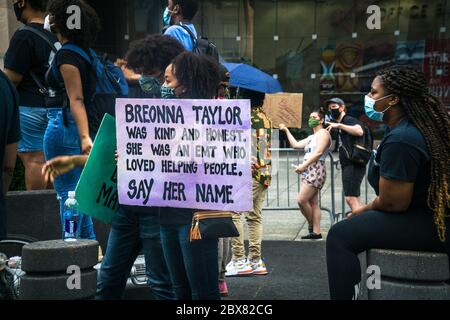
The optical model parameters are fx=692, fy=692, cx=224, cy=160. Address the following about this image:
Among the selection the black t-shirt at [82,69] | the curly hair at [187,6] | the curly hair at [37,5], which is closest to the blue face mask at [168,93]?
the black t-shirt at [82,69]

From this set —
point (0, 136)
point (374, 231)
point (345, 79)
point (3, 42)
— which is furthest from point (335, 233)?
point (345, 79)

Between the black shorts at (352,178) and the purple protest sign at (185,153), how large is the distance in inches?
175

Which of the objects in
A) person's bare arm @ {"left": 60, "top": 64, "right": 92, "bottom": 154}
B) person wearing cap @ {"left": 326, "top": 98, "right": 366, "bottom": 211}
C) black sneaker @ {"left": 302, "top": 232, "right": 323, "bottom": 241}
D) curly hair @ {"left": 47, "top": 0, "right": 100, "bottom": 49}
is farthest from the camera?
black sneaker @ {"left": 302, "top": 232, "right": 323, "bottom": 241}

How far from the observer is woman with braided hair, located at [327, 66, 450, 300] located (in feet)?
13.5

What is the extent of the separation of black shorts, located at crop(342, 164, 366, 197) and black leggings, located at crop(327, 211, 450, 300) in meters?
3.89

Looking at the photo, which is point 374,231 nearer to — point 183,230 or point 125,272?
point 183,230

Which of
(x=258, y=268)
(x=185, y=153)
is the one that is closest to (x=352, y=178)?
(x=258, y=268)

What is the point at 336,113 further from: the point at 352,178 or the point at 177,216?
the point at 177,216

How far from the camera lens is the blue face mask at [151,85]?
176 inches

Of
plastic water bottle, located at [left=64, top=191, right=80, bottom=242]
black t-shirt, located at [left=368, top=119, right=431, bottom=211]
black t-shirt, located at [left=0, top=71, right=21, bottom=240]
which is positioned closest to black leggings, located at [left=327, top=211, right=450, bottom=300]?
black t-shirt, located at [left=368, top=119, right=431, bottom=211]

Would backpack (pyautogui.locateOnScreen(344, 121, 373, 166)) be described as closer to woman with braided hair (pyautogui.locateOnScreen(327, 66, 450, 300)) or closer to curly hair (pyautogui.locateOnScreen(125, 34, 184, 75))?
woman with braided hair (pyautogui.locateOnScreen(327, 66, 450, 300))

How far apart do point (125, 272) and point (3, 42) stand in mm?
7283

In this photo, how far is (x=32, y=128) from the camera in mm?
6082

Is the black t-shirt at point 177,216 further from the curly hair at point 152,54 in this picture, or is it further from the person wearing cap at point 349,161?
the person wearing cap at point 349,161
